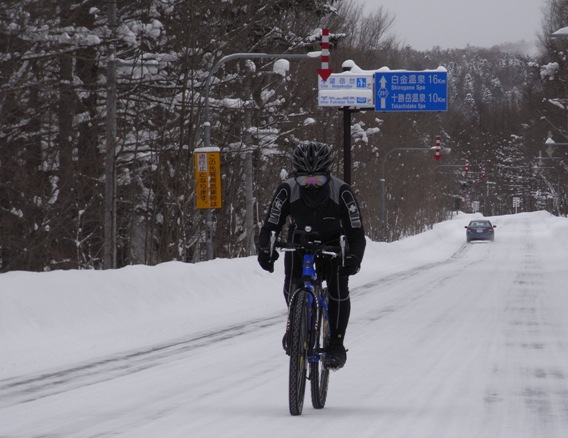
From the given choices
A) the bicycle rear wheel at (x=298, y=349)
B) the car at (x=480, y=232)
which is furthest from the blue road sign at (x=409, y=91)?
the bicycle rear wheel at (x=298, y=349)

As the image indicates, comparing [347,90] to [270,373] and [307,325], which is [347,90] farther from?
[307,325]

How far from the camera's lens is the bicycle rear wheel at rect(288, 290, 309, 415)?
7.46 metres

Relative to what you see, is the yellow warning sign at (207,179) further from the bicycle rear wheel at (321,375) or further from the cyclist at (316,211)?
the cyclist at (316,211)

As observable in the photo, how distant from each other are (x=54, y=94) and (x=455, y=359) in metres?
15.1

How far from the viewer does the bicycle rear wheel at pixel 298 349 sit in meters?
7.46

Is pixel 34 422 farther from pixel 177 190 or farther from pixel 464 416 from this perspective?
pixel 177 190

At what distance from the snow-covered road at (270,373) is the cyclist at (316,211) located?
0.94m

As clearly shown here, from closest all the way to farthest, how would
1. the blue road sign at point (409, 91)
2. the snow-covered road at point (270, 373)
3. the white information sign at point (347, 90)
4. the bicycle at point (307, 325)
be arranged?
the snow-covered road at point (270, 373)
the bicycle at point (307, 325)
the white information sign at point (347, 90)
the blue road sign at point (409, 91)

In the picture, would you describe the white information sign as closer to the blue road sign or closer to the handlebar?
the blue road sign

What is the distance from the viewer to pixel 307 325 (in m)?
7.65

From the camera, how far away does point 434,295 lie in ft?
75.7

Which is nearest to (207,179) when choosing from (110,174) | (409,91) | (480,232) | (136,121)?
(110,174)

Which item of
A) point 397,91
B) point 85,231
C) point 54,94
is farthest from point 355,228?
point 397,91

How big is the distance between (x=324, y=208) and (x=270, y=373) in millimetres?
2870
